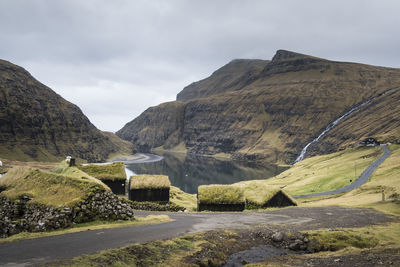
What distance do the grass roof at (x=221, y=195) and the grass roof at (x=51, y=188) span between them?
21894mm

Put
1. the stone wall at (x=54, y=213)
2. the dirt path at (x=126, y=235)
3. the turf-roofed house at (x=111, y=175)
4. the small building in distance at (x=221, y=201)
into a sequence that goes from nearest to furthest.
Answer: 1. the dirt path at (x=126, y=235)
2. the stone wall at (x=54, y=213)
3. the small building in distance at (x=221, y=201)
4. the turf-roofed house at (x=111, y=175)

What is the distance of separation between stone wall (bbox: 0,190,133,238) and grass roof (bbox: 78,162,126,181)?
26230 mm

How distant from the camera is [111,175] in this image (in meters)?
51.3

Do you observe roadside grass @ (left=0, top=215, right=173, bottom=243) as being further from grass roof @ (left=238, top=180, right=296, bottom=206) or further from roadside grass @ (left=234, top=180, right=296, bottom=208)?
grass roof @ (left=238, top=180, right=296, bottom=206)

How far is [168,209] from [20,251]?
89.2 ft

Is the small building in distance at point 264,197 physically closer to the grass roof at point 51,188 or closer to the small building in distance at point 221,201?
the small building in distance at point 221,201

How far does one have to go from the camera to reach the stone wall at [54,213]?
799 inches

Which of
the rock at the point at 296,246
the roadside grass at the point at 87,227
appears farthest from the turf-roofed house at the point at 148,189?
the rock at the point at 296,246

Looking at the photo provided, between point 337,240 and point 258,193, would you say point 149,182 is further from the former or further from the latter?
point 337,240

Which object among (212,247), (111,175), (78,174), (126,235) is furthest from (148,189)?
(212,247)

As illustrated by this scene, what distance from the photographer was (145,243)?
18312 mm

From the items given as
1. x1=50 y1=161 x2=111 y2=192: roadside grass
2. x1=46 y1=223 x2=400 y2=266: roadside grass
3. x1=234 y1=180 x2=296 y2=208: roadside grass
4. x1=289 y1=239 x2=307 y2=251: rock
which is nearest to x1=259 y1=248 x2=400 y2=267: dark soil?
x1=46 y1=223 x2=400 y2=266: roadside grass

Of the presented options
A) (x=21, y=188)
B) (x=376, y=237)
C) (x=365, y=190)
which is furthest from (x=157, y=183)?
(x=365, y=190)

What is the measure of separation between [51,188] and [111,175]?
2798 centimetres
